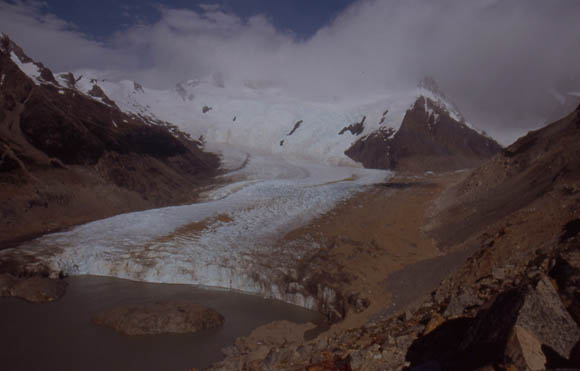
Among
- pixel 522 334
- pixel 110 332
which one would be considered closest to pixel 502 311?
pixel 522 334

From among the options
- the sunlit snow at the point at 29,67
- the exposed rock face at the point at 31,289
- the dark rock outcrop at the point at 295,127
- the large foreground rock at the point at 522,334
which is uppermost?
the dark rock outcrop at the point at 295,127

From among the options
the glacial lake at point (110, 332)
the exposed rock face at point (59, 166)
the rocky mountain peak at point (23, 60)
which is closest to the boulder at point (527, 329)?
the glacial lake at point (110, 332)

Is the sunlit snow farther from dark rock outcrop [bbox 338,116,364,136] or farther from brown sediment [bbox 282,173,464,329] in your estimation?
dark rock outcrop [bbox 338,116,364,136]

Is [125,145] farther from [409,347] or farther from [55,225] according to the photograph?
[409,347]

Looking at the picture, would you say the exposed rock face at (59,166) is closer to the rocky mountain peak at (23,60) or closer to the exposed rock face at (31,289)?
the rocky mountain peak at (23,60)

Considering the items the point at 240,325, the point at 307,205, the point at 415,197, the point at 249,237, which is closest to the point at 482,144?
the point at 415,197

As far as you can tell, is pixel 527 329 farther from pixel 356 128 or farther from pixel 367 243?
pixel 356 128
